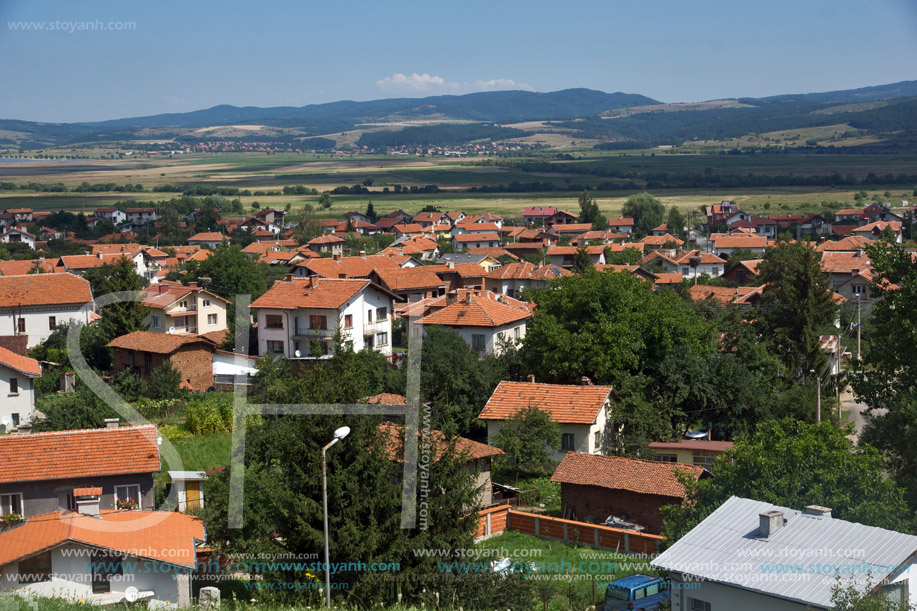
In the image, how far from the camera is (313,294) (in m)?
37.2

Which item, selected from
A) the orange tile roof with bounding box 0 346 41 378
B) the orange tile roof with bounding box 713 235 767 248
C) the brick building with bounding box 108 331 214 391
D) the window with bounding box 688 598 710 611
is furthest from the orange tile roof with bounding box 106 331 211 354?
the orange tile roof with bounding box 713 235 767 248

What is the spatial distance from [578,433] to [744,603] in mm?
12570

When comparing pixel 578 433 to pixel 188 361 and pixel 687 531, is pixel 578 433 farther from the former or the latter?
pixel 188 361

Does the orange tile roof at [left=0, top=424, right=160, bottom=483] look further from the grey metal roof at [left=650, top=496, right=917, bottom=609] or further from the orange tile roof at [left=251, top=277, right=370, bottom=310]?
the orange tile roof at [left=251, top=277, right=370, bottom=310]

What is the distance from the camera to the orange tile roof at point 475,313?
34750mm

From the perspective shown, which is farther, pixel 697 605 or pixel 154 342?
pixel 154 342

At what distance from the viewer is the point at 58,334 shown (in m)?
38.9

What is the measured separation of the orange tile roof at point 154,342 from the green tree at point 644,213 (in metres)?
67.4

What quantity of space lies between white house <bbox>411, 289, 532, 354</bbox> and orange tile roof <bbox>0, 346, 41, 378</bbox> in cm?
1287

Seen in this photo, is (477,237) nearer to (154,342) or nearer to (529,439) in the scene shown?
(154,342)

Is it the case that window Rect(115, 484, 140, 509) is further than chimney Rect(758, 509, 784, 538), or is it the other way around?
window Rect(115, 484, 140, 509)

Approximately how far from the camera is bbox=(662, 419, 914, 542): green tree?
47.2 feet

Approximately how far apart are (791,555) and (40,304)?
3533 centimetres

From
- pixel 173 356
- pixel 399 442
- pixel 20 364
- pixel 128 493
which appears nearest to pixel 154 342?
pixel 173 356
